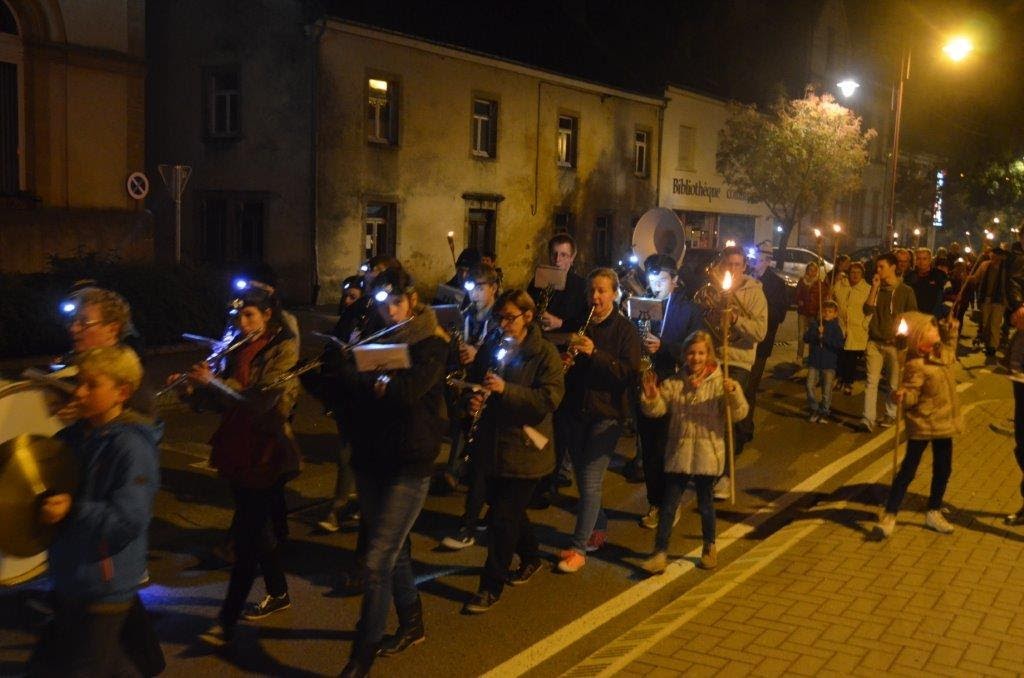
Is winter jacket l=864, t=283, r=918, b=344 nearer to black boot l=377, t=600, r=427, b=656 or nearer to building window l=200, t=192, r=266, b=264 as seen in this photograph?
black boot l=377, t=600, r=427, b=656

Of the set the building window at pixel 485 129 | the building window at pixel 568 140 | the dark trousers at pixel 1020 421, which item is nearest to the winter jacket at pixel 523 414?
the dark trousers at pixel 1020 421

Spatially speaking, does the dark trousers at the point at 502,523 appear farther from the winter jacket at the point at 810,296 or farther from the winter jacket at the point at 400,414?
the winter jacket at the point at 810,296

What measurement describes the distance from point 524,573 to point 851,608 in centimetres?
187

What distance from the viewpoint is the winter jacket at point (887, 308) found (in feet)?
35.8

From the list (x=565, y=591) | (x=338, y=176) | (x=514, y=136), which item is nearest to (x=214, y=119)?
(x=338, y=176)

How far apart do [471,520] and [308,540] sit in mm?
1102

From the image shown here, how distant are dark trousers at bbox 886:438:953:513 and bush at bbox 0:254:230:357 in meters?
8.78

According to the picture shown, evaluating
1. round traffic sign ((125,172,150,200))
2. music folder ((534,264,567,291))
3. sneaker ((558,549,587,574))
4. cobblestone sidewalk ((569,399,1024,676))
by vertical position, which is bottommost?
sneaker ((558,549,587,574))

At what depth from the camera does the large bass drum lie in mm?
3670

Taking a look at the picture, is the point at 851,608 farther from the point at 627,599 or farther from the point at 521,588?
the point at 521,588

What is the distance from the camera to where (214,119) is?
2506 cm

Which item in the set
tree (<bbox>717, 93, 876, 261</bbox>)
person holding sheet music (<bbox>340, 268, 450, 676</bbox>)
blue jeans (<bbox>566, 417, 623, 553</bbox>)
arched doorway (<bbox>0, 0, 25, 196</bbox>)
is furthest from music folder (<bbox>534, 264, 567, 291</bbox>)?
tree (<bbox>717, 93, 876, 261</bbox>)

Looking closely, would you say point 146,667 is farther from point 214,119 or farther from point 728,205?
point 728,205

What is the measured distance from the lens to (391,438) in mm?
4777
